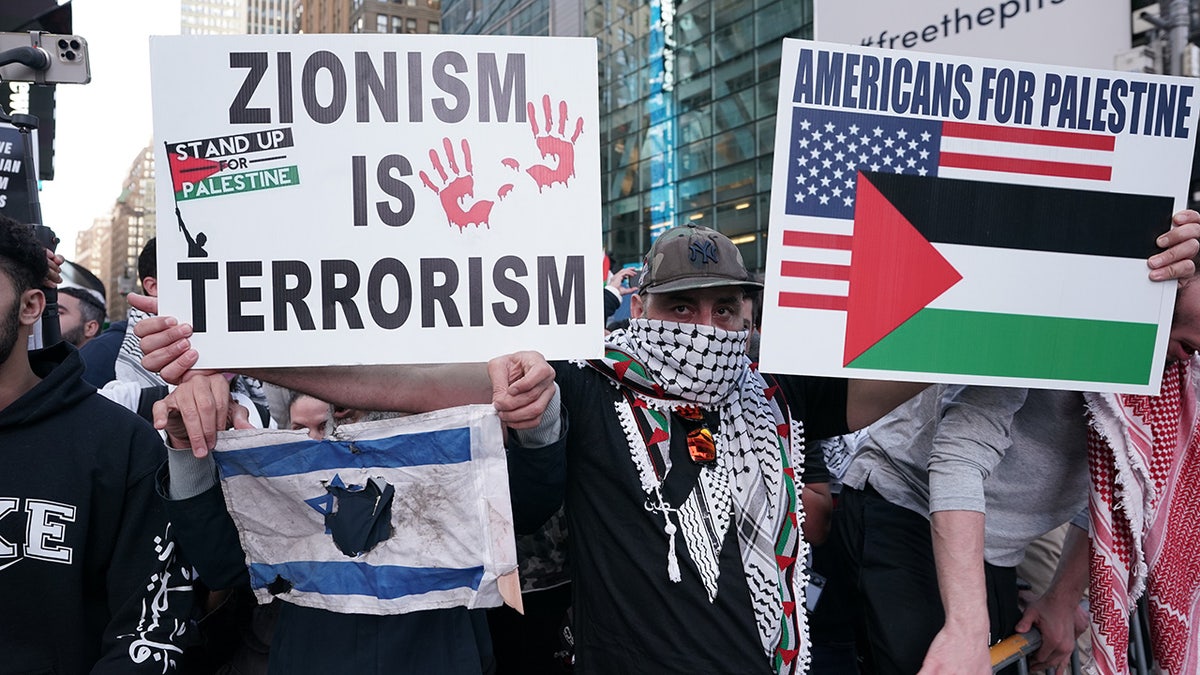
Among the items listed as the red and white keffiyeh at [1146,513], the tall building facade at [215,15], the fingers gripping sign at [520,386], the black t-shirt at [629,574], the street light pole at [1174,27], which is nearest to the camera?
the fingers gripping sign at [520,386]

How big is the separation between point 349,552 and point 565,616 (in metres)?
1.30

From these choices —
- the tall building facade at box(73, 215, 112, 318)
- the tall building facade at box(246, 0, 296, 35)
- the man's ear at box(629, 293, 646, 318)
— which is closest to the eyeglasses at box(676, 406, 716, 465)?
the man's ear at box(629, 293, 646, 318)

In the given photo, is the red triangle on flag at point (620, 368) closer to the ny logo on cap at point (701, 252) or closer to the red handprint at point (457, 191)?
the ny logo on cap at point (701, 252)

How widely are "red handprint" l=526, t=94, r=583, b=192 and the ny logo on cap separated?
0.58 m

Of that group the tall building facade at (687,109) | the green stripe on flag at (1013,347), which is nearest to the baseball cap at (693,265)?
the green stripe on flag at (1013,347)

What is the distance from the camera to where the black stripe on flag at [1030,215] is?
1981 millimetres

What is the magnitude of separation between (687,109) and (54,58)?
91.4 ft

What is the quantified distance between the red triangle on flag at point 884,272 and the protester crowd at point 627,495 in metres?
0.25

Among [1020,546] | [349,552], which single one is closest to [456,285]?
[349,552]

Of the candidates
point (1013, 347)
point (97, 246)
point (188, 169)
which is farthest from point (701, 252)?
point (97, 246)

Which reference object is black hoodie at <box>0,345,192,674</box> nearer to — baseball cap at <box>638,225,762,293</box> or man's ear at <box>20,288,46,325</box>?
man's ear at <box>20,288,46,325</box>

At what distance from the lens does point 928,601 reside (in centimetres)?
224

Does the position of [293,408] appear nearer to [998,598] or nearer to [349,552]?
[349,552]

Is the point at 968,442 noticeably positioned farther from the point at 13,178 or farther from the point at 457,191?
the point at 13,178
